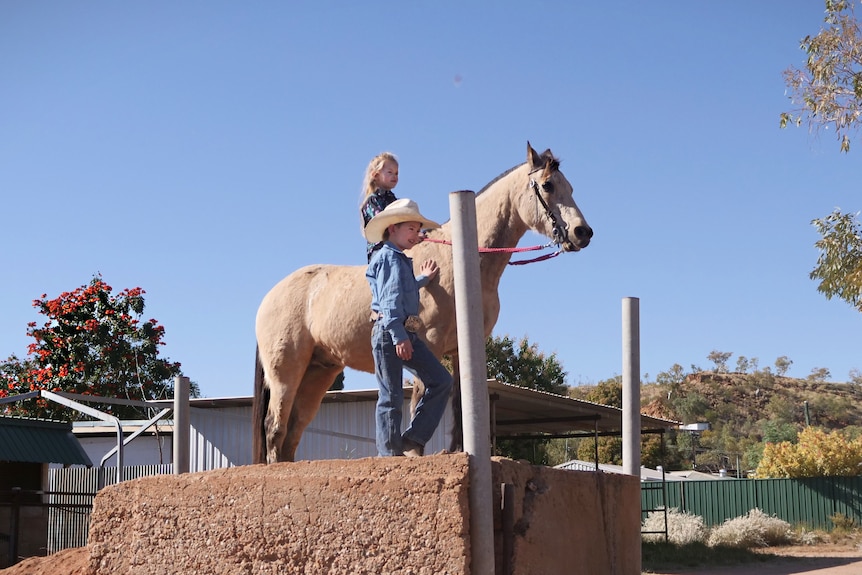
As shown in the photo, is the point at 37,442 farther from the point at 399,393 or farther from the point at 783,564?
the point at 399,393

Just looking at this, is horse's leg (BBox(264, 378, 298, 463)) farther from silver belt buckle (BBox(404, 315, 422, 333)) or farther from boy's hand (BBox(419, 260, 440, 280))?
silver belt buckle (BBox(404, 315, 422, 333))

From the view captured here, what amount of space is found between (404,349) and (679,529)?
2051cm

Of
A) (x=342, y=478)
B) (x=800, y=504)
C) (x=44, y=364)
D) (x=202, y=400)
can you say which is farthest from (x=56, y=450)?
(x=800, y=504)

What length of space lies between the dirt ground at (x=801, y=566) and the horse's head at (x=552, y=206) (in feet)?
35.7

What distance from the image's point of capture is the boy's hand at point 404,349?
457cm

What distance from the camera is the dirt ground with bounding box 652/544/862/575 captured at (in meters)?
15.8

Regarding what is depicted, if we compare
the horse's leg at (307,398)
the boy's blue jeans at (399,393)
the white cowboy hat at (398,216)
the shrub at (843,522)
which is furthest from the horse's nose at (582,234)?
the shrub at (843,522)

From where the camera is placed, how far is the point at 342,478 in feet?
13.4

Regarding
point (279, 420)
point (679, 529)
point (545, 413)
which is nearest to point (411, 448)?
point (279, 420)

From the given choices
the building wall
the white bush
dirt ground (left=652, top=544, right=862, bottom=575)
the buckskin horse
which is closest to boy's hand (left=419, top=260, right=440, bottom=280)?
the buckskin horse

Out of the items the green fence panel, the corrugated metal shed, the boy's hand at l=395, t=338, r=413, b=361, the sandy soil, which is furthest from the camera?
the green fence panel

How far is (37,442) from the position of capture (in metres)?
16.8

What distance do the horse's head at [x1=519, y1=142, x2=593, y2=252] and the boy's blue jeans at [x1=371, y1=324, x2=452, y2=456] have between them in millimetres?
1369

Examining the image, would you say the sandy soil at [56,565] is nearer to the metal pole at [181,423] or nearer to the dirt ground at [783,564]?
the dirt ground at [783,564]
